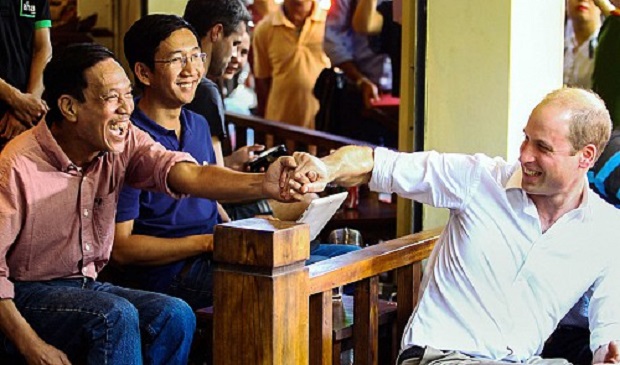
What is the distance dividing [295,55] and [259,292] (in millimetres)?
5193

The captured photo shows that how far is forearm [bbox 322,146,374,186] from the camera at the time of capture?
10.1ft

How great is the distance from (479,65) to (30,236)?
1772mm

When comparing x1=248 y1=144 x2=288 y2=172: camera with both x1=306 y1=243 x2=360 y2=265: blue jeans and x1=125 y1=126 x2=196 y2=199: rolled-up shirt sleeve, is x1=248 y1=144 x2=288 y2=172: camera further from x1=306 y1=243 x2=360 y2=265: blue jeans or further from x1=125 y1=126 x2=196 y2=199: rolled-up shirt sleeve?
x1=125 y1=126 x2=196 y2=199: rolled-up shirt sleeve

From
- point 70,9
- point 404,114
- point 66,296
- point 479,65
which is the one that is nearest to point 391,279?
point 404,114

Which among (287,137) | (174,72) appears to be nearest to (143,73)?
(174,72)

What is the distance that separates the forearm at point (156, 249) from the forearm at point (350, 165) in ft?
2.21

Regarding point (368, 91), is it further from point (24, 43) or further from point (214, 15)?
point (24, 43)

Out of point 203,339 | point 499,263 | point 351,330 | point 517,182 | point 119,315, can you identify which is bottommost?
point 203,339

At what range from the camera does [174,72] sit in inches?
149

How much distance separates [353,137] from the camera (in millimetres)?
7895

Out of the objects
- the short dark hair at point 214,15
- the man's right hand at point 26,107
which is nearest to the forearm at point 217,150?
the short dark hair at point 214,15

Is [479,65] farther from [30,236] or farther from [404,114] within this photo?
[30,236]

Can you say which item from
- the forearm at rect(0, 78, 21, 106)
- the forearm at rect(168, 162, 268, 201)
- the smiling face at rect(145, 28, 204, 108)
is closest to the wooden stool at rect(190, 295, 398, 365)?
the forearm at rect(168, 162, 268, 201)

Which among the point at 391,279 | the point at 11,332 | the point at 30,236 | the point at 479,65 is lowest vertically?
the point at 391,279
